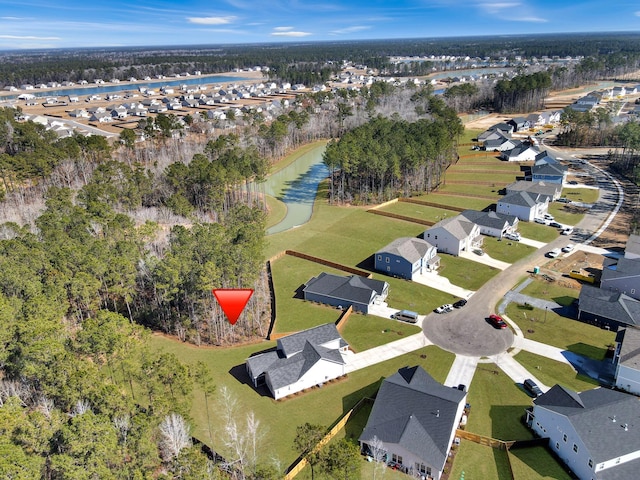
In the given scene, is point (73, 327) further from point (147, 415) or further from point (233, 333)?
point (147, 415)

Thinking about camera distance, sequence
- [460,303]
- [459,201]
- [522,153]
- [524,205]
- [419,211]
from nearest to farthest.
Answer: [460,303] < [524,205] < [419,211] < [459,201] < [522,153]

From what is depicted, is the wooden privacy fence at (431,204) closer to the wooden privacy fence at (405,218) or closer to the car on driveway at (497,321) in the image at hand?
the wooden privacy fence at (405,218)

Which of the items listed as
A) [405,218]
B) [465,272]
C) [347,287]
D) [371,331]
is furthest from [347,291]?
[405,218]

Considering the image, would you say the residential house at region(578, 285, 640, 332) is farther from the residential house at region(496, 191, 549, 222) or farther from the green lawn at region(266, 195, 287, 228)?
the green lawn at region(266, 195, 287, 228)

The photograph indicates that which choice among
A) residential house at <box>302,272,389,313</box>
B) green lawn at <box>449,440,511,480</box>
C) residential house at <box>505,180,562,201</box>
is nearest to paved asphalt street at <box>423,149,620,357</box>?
residential house at <box>302,272,389,313</box>

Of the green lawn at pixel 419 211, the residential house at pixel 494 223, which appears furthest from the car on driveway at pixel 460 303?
the green lawn at pixel 419 211

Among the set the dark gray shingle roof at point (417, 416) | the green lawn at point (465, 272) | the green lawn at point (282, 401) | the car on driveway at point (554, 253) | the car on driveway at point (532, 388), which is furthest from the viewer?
the car on driveway at point (554, 253)

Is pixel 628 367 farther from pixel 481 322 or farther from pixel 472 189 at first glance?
pixel 472 189
